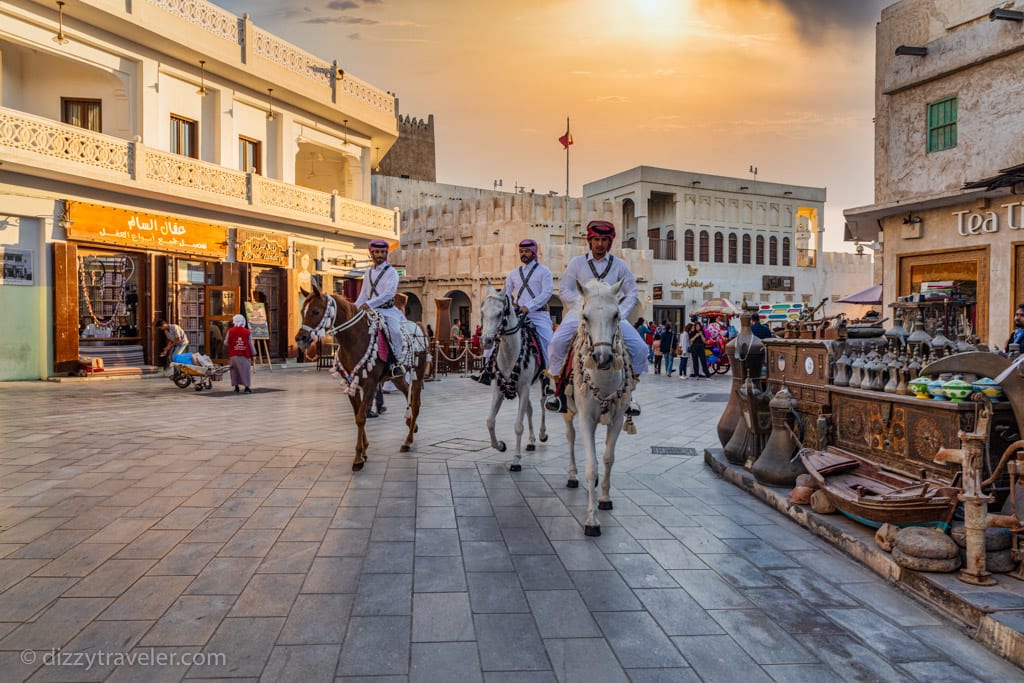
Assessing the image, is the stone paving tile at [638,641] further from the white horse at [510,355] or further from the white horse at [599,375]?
the white horse at [510,355]

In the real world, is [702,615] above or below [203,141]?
below

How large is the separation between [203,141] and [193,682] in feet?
64.9

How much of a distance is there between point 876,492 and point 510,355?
12.6ft

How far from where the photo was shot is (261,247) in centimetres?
2041

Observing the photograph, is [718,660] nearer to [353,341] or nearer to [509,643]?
[509,643]

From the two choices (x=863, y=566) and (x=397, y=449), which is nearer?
(x=863, y=566)

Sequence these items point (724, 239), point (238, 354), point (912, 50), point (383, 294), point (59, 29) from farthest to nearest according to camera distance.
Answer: point (724, 239) → point (59, 29) → point (912, 50) → point (238, 354) → point (383, 294)

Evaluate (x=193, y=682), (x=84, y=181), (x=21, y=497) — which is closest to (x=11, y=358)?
(x=84, y=181)

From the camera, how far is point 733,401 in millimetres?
7242

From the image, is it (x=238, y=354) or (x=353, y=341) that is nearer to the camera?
(x=353, y=341)

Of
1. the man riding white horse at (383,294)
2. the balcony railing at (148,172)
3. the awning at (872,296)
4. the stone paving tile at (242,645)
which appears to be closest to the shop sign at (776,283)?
the awning at (872,296)

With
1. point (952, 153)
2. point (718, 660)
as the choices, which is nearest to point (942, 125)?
point (952, 153)

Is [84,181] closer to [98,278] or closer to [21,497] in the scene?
[98,278]

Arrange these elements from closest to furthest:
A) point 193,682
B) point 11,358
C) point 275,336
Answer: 1. point 193,682
2. point 11,358
3. point 275,336
